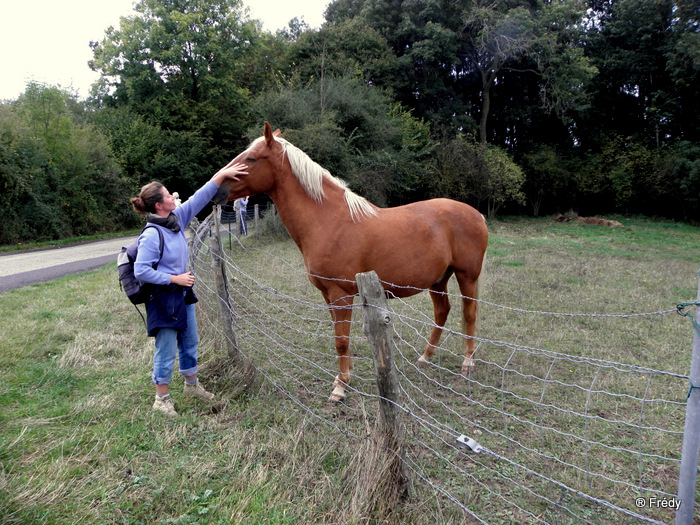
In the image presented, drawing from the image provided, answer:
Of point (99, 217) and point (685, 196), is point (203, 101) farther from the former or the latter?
point (685, 196)

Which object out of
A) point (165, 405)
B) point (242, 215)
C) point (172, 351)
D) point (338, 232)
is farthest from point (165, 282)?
point (242, 215)

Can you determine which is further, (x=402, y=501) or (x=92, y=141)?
(x=92, y=141)

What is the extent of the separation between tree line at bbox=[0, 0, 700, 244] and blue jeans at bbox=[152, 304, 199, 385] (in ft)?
44.9

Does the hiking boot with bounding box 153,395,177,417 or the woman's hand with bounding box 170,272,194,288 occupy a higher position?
the woman's hand with bounding box 170,272,194,288

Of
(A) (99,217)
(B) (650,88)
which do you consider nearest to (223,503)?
(A) (99,217)

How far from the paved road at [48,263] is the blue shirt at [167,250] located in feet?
20.0

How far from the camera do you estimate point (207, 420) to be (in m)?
3.06

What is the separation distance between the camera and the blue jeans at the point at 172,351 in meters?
3.06

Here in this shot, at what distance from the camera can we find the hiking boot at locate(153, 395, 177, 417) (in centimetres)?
307

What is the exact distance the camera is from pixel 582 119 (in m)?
27.1

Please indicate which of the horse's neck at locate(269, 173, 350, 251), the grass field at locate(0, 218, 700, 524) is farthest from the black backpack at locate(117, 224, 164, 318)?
the horse's neck at locate(269, 173, 350, 251)

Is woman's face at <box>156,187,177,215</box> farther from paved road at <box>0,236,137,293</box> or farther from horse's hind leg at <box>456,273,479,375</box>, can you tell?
paved road at <box>0,236,137,293</box>

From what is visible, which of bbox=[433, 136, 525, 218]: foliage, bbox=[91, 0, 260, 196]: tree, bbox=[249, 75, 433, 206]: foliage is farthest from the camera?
bbox=[91, 0, 260, 196]: tree

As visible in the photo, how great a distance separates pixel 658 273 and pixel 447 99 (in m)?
21.5
